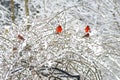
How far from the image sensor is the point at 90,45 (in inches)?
63.4

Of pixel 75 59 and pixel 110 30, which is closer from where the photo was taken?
pixel 75 59

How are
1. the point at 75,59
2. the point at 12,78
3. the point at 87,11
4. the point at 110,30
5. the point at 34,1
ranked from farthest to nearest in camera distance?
the point at 34,1, the point at 87,11, the point at 110,30, the point at 75,59, the point at 12,78

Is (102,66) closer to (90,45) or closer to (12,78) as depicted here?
(90,45)

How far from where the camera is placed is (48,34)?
1.64 metres

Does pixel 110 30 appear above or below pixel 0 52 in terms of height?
below

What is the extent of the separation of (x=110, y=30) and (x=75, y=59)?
6.36ft

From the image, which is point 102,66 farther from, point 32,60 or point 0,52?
point 0,52

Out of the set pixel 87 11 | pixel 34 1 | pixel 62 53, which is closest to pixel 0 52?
pixel 62 53

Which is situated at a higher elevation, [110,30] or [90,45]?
[90,45]

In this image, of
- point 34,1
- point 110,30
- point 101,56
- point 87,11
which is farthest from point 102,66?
point 34,1

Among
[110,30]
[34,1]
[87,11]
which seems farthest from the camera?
[34,1]

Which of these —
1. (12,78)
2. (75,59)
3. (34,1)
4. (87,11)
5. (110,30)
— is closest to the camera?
(12,78)

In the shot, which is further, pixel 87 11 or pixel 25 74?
pixel 87 11

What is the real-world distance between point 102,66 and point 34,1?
3.08m
